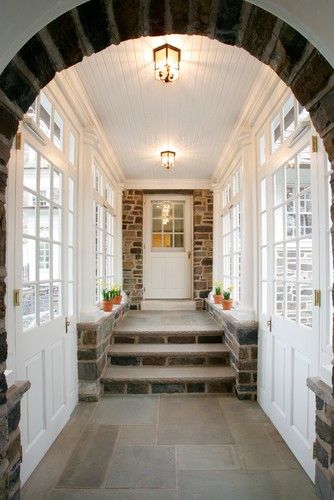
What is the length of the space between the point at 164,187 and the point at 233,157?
1.93 meters

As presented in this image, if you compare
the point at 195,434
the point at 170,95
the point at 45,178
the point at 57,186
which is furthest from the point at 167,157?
the point at 195,434

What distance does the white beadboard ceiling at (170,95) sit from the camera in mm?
2422

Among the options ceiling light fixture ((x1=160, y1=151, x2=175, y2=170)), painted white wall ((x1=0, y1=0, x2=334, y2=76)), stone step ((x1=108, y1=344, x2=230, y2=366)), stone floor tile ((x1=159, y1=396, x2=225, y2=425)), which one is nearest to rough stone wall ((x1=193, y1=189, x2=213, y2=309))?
ceiling light fixture ((x1=160, y1=151, x2=175, y2=170))

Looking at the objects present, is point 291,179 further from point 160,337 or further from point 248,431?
point 160,337

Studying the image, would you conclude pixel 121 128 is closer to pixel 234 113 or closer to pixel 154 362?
pixel 234 113

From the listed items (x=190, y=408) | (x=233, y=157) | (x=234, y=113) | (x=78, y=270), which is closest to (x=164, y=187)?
(x=233, y=157)

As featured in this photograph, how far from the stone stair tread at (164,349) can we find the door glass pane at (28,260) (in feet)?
6.31

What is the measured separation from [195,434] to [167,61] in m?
2.91

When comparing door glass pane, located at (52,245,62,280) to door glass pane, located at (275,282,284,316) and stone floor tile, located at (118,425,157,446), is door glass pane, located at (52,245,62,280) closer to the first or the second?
stone floor tile, located at (118,425,157,446)

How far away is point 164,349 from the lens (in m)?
4.02

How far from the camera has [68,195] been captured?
121 inches

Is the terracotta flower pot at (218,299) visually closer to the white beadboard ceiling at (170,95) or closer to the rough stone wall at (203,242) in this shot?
the rough stone wall at (203,242)

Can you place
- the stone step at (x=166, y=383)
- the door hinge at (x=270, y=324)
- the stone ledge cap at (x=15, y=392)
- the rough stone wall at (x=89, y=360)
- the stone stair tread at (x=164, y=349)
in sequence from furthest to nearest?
the stone stair tread at (x=164, y=349), the stone step at (x=166, y=383), the rough stone wall at (x=89, y=360), the door hinge at (x=270, y=324), the stone ledge cap at (x=15, y=392)

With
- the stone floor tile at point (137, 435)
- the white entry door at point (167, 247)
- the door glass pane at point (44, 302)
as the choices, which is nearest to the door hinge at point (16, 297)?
the door glass pane at point (44, 302)
